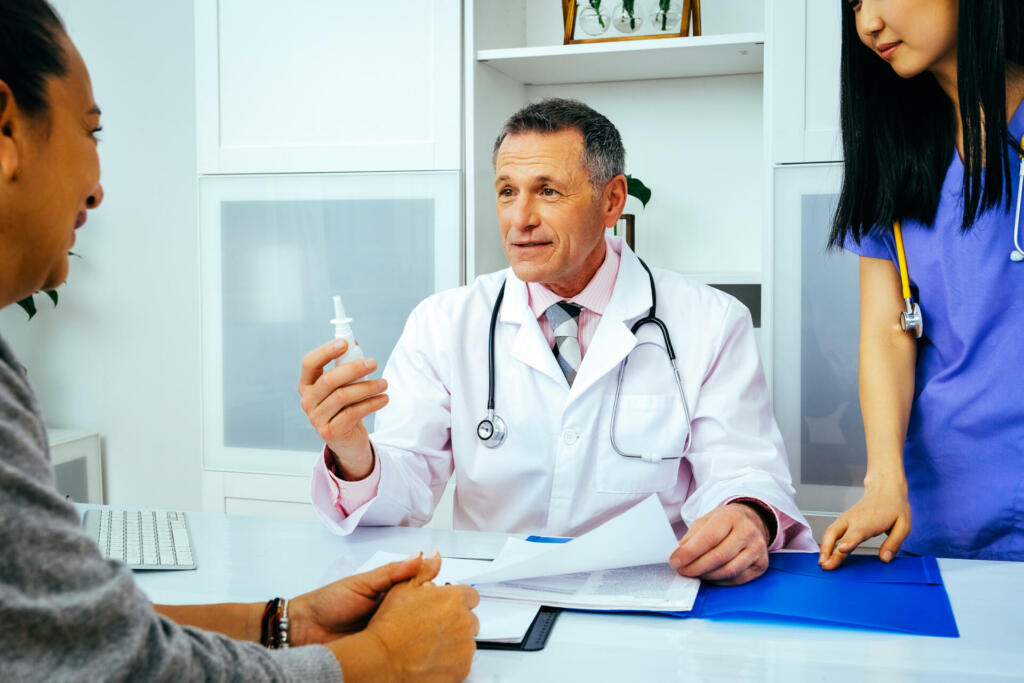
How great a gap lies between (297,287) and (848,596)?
1.87m

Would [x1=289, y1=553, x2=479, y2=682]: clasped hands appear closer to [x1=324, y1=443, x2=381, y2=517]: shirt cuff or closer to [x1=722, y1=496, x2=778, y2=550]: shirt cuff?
[x1=324, y1=443, x2=381, y2=517]: shirt cuff

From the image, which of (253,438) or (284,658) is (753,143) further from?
(284,658)

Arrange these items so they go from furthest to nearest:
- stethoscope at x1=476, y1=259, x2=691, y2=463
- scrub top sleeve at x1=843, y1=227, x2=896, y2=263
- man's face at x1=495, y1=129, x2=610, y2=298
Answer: man's face at x1=495, y1=129, x2=610, y2=298 < stethoscope at x1=476, y1=259, x2=691, y2=463 < scrub top sleeve at x1=843, y1=227, x2=896, y2=263

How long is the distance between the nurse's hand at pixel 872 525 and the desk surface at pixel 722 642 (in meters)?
0.07

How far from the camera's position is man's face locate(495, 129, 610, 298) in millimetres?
1774

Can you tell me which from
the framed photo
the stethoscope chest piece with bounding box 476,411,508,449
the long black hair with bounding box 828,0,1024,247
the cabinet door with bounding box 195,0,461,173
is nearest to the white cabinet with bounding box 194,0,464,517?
the cabinet door with bounding box 195,0,461,173

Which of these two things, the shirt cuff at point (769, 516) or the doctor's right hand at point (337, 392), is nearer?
the doctor's right hand at point (337, 392)

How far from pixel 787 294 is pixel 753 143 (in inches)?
23.6

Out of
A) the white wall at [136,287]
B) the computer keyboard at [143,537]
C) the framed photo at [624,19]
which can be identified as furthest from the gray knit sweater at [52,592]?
the white wall at [136,287]

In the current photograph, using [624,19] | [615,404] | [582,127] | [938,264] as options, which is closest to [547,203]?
[582,127]

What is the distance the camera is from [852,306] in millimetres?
2246

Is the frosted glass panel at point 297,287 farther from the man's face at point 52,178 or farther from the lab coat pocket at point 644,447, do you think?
the man's face at point 52,178

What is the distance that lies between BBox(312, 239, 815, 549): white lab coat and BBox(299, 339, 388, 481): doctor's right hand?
0.32 meters

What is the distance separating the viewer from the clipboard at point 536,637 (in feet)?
3.25
